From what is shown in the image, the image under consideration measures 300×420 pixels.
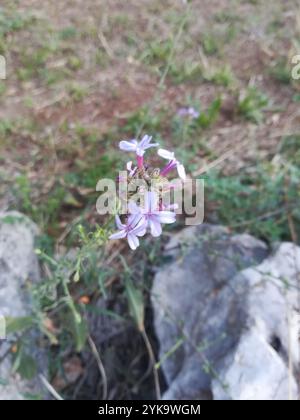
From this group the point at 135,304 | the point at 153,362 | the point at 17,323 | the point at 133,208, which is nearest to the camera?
the point at 133,208

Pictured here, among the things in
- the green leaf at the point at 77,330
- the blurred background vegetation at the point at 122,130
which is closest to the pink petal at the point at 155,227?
the blurred background vegetation at the point at 122,130

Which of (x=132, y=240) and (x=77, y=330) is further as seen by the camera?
(x=77, y=330)

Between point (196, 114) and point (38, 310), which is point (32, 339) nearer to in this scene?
point (38, 310)

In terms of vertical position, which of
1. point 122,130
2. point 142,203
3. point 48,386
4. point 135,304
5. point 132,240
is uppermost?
point 122,130

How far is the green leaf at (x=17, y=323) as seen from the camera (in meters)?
2.14

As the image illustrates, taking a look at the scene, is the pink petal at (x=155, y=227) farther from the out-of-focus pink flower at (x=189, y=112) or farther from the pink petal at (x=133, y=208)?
the out-of-focus pink flower at (x=189, y=112)

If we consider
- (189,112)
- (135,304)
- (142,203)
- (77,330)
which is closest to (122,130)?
(189,112)

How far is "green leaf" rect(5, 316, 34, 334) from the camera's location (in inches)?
84.4

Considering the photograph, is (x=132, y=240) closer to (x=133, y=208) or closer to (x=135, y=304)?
(x=133, y=208)

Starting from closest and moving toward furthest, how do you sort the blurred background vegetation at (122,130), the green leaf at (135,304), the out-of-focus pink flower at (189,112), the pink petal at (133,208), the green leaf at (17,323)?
the pink petal at (133,208) → the green leaf at (17,323) → the green leaf at (135,304) → the blurred background vegetation at (122,130) → the out-of-focus pink flower at (189,112)

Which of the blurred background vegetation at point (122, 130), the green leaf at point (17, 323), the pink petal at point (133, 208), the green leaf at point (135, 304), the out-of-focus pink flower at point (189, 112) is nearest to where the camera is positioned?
the pink petal at point (133, 208)

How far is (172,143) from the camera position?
11.3 ft

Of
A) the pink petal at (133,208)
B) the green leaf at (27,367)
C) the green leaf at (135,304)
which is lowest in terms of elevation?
the green leaf at (27,367)

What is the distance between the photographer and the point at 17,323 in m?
2.15
